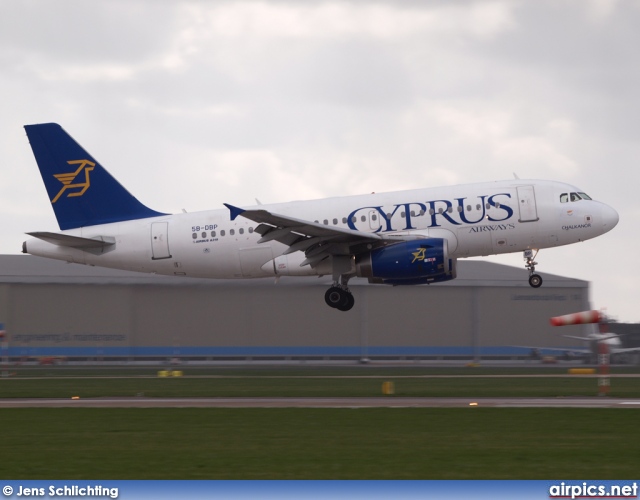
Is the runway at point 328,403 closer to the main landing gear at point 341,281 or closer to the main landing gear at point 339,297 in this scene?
the main landing gear at point 341,281

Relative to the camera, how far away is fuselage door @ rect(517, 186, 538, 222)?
37.6 meters

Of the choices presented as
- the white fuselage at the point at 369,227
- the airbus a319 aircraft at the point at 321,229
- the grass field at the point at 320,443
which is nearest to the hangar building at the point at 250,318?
the airbus a319 aircraft at the point at 321,229

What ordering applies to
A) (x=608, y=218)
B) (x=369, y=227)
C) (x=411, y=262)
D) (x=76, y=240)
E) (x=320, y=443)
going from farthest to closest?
1. (x=76, y=240)
2. (x=369, y=227)
3. (x=608, y=218)
4. (x=411, y=262)
5. (x=320, y=443)

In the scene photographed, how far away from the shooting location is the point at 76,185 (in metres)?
42.6

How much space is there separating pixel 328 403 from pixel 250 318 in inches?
1480

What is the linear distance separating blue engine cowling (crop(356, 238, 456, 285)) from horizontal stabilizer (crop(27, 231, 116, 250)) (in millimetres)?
10769

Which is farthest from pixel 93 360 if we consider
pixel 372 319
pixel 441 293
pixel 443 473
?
pixel 443 473

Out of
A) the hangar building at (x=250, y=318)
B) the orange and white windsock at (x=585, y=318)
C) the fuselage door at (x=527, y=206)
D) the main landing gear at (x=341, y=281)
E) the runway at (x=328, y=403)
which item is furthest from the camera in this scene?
the hangar building at (x=250, y=318)

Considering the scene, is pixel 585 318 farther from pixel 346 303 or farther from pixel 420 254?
pixel 346 303

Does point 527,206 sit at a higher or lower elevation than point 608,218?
higher

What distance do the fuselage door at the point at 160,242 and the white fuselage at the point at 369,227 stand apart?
0.13 feet

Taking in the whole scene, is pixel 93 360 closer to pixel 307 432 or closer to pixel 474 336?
pixel 474 336

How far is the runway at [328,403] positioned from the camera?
92.5 feet

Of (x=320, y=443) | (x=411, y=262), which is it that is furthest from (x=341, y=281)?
(x=320, y=443)
